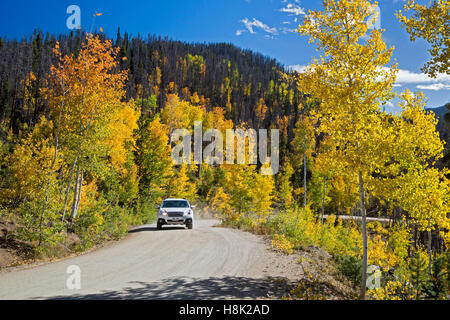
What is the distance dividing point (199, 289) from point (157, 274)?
5.67 ft

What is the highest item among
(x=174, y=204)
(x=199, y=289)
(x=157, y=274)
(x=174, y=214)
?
(x=174, y=204)

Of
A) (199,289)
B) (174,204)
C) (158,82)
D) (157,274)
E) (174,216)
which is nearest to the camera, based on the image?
(199,289)

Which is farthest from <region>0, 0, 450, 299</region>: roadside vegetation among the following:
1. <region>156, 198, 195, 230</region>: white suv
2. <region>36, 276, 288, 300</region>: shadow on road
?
<region>156, 198, 195, 230</region>: white suv

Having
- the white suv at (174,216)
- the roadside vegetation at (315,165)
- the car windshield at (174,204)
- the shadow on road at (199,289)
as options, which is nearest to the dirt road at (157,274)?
the shadow on road at (199,289)

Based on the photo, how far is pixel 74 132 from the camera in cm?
1406

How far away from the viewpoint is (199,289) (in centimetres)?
594

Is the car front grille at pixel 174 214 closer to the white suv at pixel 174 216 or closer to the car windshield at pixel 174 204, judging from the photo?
the white suv at pixel 174 216

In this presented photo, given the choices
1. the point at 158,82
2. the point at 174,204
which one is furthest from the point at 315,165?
the point at 158,82

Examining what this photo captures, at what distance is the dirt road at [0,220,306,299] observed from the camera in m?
5.55

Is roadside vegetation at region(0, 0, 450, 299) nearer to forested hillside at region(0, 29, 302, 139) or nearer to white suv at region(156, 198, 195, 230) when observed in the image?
white suv at region(156, 198, 195, 230)

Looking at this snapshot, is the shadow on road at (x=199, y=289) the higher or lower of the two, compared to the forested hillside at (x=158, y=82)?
lower

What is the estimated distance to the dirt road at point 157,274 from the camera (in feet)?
18.2

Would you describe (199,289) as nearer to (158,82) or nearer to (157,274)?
(157,274)

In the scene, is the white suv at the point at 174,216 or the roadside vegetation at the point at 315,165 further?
the white suv at the point at 174,216
